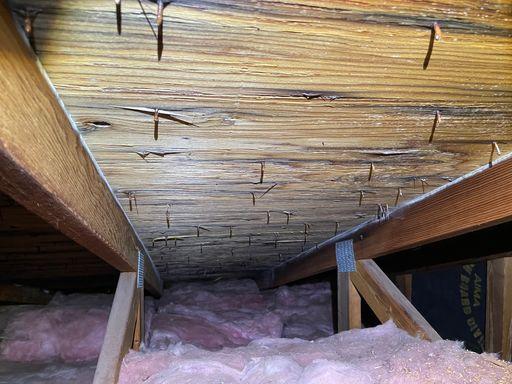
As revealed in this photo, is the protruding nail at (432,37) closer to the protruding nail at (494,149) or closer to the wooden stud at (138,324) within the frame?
the protruding nail at (494,149)

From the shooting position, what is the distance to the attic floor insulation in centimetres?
184

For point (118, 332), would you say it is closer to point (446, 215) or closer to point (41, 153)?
point (41, 153)

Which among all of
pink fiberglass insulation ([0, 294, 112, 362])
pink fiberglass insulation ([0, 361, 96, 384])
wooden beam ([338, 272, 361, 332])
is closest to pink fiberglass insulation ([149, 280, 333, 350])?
pink fiberglass insulation ([0, 294, 112, 362])

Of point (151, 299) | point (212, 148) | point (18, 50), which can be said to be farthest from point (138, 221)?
point (151, 299)

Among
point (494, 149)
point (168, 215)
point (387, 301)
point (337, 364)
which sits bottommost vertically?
point (337, 364)

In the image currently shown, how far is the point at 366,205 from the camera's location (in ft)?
7.92

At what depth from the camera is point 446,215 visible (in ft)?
6.35

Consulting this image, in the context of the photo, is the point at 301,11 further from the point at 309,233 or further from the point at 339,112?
the point at 309,233

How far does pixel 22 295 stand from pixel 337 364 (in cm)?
417

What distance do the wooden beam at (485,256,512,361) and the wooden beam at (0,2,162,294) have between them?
11.9ft

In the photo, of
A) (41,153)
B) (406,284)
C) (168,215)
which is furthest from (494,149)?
(406,284)

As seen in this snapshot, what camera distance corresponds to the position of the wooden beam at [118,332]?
1979 millimetres

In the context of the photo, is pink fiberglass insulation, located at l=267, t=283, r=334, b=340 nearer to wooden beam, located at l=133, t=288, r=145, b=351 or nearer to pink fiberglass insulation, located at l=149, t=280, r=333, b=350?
pink fiberglass insulation, located at l=149, t=280, r=333, b=350

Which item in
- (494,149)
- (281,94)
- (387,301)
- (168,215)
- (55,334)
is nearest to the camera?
(281,94)
